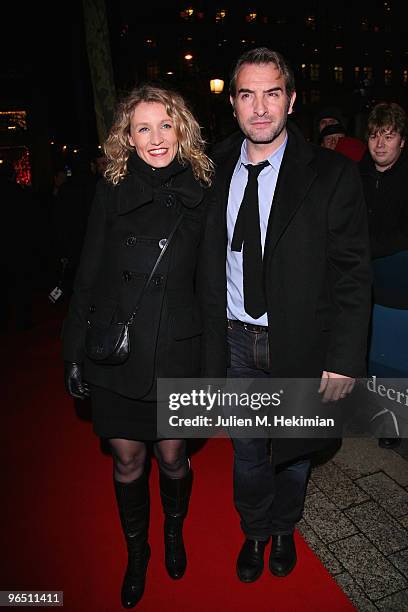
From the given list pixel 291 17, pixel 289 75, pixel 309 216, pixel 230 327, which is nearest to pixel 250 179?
pixel 309 216

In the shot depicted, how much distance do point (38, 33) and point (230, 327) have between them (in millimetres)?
15062

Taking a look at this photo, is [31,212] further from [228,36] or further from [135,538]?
[228,36]

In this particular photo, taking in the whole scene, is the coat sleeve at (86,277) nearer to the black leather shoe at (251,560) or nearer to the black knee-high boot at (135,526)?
the black knee-high boot at (135,526)

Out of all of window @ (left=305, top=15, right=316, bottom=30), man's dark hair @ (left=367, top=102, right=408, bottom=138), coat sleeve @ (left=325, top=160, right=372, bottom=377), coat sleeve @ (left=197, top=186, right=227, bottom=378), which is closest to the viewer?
coat sleeve @ (left=325, top=160, right=372, bottom=377)

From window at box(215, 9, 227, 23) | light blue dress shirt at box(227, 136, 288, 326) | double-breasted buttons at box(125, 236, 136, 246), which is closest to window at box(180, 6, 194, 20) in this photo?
window at box(215, 9, 227, 23)

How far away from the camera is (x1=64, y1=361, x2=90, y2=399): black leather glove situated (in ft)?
8.05

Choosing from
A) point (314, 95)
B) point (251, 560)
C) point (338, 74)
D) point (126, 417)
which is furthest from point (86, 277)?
point (338, 74)

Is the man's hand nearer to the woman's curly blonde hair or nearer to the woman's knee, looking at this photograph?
the woman's knee

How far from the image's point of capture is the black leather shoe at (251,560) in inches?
101

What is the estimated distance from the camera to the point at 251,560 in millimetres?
2613

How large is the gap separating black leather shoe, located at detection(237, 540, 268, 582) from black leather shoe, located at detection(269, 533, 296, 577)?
0.19ft

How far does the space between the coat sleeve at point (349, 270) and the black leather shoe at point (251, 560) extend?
1.11 metres

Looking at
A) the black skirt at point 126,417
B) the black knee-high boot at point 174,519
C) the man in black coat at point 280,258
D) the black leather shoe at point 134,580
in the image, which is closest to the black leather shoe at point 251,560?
the man in black coat at point 280,258

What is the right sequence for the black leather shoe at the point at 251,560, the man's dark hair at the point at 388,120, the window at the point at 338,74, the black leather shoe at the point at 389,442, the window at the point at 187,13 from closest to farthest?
the black leather shoe at the point at 251,560
the man's dark hair at the point at 388,120
the black leather shoe at the point at 389,442
the window at the point at 187,13
the window at the point at 338,74
